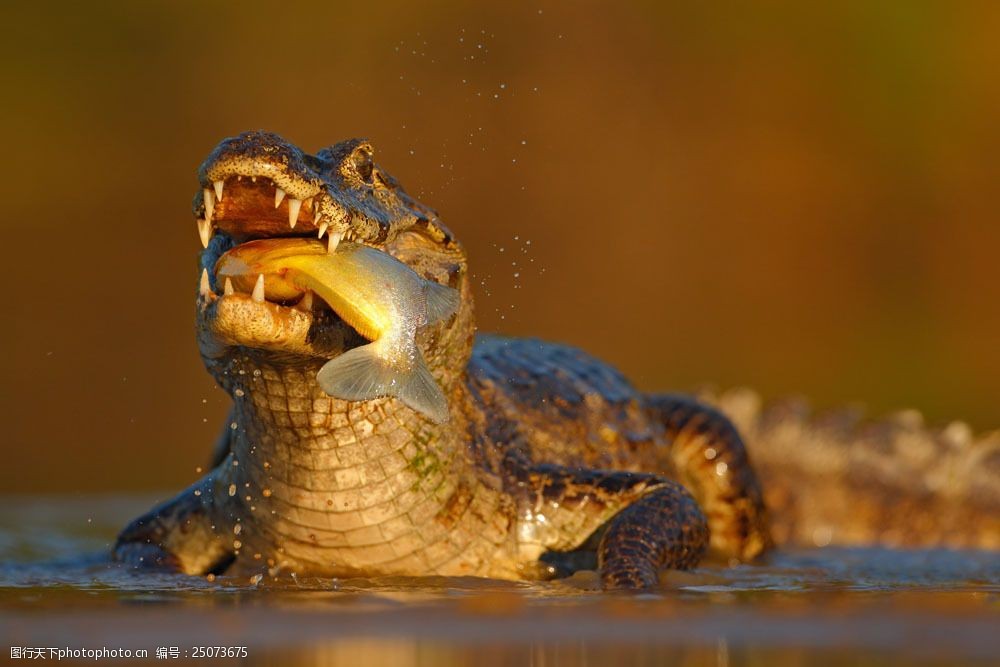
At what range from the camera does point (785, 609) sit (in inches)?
166

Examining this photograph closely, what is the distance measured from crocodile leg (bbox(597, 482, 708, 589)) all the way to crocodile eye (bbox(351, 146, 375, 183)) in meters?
1.37

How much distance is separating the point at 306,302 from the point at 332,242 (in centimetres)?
20

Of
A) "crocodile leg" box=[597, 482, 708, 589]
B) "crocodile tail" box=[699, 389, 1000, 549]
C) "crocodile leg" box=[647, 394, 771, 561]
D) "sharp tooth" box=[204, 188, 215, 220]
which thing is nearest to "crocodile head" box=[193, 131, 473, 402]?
"sharp tooth" box=[204, 188, 215, 220]

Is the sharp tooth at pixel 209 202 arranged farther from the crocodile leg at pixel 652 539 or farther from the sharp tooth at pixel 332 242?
the crocodile leg at pixel 652 539

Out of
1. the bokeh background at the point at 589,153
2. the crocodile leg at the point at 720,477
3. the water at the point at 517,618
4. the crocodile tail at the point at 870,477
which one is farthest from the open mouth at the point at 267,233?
the bokeh background at the point at 589,153

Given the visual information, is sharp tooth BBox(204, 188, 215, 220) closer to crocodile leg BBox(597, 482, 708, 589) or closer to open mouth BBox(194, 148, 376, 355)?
open mouth BBox(194, 148, 376, 355)

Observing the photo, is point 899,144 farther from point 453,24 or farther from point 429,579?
point 429,579

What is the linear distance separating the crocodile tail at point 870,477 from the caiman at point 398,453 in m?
1.35

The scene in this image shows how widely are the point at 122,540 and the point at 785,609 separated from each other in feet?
8.49

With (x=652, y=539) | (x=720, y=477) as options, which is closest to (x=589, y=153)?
(x=720, y=477)

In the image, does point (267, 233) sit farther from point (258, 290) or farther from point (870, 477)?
point (870, 477)

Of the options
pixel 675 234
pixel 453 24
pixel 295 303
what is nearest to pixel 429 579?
pixel 295 303

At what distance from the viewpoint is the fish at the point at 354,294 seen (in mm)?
4438

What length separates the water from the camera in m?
3.51
